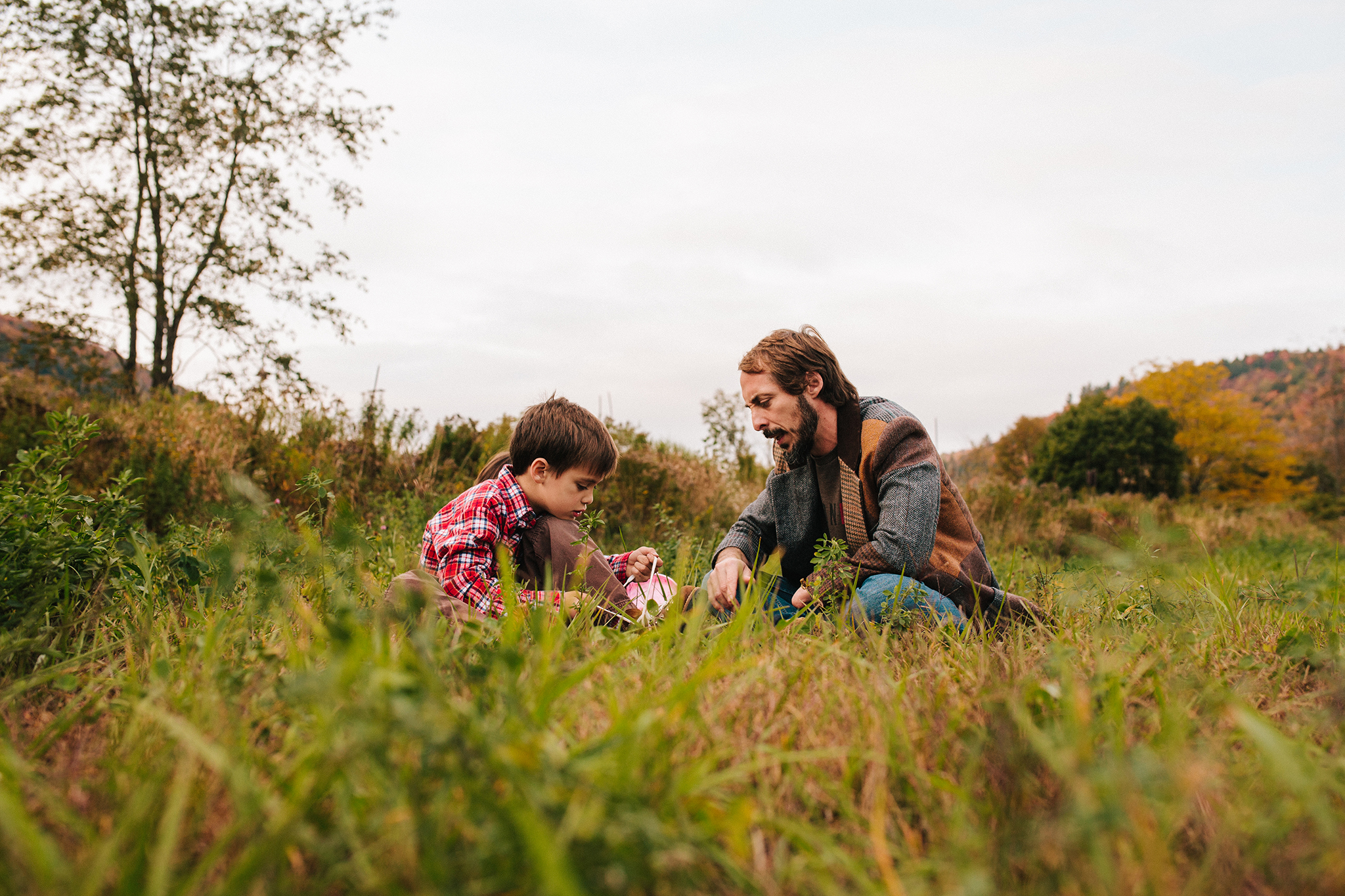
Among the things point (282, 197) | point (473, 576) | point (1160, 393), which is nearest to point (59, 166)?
point (282, 197)

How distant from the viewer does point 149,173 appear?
51.3 feet

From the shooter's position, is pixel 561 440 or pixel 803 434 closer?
pixel 561 440

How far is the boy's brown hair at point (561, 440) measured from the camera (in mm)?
3180

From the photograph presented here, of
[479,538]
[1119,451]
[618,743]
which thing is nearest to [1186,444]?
[1119,451]

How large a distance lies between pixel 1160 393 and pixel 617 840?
144 ft

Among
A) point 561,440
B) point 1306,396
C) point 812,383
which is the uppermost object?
point 1306,396

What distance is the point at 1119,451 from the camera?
94.6 ft

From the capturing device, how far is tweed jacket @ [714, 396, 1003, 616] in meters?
2.85

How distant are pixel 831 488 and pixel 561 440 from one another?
1.35 meters

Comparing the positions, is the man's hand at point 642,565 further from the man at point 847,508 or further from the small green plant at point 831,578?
the small green plant at point 831,578

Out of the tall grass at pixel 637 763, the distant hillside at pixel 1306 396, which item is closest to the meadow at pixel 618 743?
the tall grass at pixel 637 763

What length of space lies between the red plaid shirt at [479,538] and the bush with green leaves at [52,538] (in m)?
1.00

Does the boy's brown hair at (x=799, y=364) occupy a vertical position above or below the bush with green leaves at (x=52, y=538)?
above

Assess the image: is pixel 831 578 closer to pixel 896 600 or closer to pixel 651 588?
pixel 896 600
